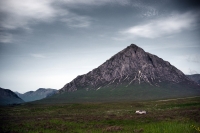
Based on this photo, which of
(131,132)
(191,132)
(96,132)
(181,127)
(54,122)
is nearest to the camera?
(191,132)

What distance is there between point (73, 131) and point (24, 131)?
787 cm

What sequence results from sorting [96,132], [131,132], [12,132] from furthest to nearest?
1. [12,132]
2. [96,132]
3. [131,132]

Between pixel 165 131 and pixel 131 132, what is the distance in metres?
4.56

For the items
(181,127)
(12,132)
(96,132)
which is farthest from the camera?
(12,132)

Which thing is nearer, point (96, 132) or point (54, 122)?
point (96, 132)

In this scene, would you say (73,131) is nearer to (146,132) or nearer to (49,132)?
(49,132)

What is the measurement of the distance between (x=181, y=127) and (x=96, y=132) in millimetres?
11140

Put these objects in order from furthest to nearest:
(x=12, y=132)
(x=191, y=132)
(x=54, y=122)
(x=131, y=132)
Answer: (x=54, y=122)
(x=12, y=132)
(x=131, y=132)
(x=191, y=132)

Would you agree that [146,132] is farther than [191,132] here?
Yes

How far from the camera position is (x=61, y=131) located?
24953 millimetres

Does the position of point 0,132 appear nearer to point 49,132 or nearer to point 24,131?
point 24,131

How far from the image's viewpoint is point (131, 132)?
21141 millimetres

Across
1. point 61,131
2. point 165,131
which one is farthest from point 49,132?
point 165,131

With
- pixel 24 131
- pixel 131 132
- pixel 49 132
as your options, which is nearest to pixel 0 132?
pixel 24 131
